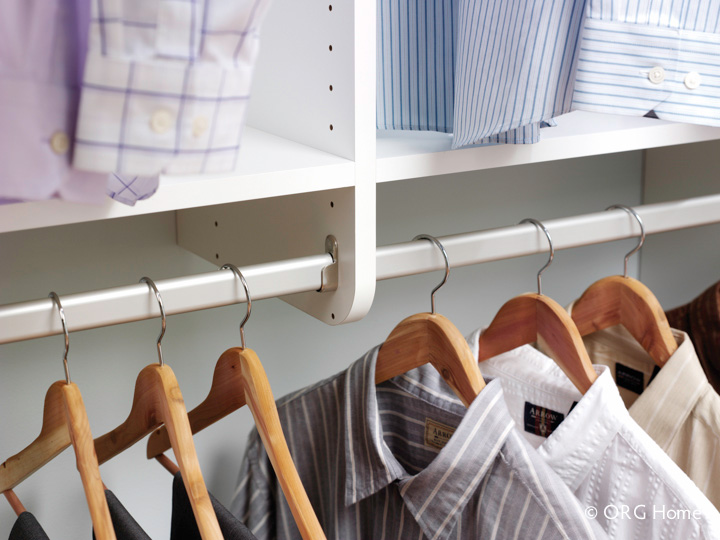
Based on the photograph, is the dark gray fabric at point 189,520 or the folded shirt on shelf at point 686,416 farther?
the folded shirt on shelf at point 686,416

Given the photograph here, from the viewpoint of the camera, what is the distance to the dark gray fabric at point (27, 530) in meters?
0.55

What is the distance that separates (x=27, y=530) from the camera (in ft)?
1.82

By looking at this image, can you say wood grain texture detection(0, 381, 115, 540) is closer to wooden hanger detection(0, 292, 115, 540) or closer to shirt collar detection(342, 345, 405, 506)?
wooden hanger detection(0, 292, 115, 540)

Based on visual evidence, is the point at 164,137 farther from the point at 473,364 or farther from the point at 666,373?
the point at 666,373

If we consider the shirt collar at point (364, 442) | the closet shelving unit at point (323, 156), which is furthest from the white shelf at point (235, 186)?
the shirt collar at point (364, 442)

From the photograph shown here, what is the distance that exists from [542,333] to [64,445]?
1.45ft

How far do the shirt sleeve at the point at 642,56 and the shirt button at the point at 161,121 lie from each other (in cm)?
34

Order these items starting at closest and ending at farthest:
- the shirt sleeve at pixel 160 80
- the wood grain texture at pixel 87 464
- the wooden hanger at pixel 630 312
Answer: the shirt sleeve at pixel 160 80 < the wood grain texture at pixel 87 464 < the wooden hanger at pixel 630 312

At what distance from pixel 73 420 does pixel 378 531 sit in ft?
1.08

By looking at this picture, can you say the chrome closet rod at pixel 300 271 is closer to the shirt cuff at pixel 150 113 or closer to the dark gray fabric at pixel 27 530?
the dark gray fabric at pixel 27 530

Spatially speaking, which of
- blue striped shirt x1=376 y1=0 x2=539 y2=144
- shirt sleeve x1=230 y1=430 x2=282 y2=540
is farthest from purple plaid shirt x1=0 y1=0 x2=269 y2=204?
shirt sleeve x1=230 y1=430 x2=282 y2=540

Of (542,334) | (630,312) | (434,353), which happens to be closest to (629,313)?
(630,312)

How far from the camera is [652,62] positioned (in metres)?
0.52

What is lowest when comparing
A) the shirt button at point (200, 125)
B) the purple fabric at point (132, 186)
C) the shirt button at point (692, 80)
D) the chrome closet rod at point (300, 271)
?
the chrome closet rod at point (300, 271)
